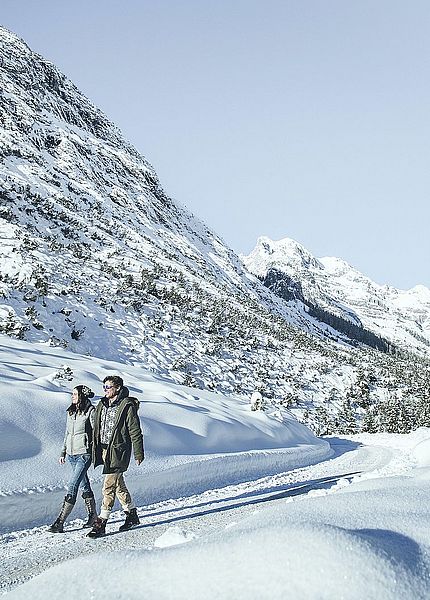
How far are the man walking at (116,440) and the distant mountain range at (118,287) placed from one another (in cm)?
1335

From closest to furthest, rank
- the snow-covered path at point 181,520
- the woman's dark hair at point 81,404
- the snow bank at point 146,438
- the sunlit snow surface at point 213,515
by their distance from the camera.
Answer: the sunlit snow surface at point 213,515 < the snow-covered path at point 181,520 < the woman's dark hair at point 81,404 < the snow bank at point 146,438

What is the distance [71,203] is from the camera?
3816cm

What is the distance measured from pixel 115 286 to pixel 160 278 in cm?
604

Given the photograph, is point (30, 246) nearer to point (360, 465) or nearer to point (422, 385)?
point (360, 465)

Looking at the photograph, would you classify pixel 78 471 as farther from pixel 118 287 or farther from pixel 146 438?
pixel 118 287

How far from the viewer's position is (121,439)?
20.5 feet

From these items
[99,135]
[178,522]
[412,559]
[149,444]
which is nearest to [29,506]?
[178,522]

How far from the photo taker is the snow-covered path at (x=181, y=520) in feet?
16.0

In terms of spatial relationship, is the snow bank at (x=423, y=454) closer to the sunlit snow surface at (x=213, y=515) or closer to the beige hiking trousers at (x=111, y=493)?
the sunlit snow surface at (x=213, y=515)

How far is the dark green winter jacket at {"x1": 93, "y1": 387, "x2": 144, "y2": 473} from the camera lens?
616 cm

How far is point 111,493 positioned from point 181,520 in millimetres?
1126

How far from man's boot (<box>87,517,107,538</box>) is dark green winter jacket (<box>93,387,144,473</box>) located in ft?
1.90

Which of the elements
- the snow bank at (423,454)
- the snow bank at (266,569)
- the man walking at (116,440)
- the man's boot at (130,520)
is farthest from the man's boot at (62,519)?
the snow bank at (423,454)

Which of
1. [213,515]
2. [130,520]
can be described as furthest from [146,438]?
[130,520]
